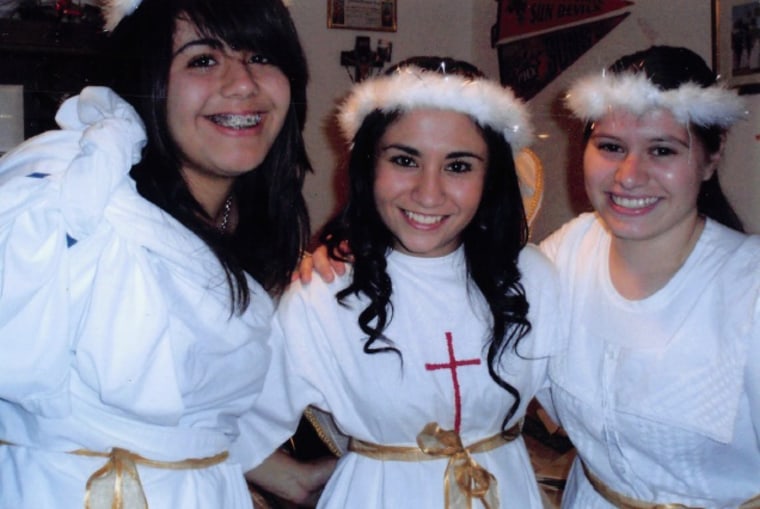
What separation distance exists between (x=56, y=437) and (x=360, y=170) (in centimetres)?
71

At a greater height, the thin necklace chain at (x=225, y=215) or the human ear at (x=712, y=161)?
the human ear at (x=712, y=161)

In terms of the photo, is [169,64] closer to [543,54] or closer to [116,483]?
[116,483]

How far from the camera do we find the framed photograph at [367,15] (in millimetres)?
1855

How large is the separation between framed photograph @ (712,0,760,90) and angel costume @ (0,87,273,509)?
106cm

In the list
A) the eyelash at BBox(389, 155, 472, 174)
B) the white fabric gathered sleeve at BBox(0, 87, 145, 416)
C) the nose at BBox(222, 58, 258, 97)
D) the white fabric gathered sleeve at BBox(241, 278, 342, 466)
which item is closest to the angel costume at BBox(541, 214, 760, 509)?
the eyelash at BBox(389, 155, 472, 174)

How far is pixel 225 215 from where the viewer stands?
4.34 ft

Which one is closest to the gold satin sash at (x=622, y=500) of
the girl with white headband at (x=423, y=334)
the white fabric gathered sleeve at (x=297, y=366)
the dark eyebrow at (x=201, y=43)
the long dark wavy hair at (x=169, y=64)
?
the girl with white headband at (x=423, y=334)

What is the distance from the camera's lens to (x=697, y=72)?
4.00 ft

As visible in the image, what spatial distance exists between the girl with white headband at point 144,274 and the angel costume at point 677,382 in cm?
58

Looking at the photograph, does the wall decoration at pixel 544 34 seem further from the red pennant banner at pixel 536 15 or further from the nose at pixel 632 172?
the nose at pixel 632 172

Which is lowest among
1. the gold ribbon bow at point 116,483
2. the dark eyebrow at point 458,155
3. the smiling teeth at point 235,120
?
the gold ribbon bow at point 116,483

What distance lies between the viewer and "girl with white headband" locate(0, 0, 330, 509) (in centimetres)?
93

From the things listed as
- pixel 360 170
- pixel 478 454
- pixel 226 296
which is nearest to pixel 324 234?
pixel 360 170

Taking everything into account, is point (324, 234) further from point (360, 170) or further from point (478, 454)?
point (478, 454)
